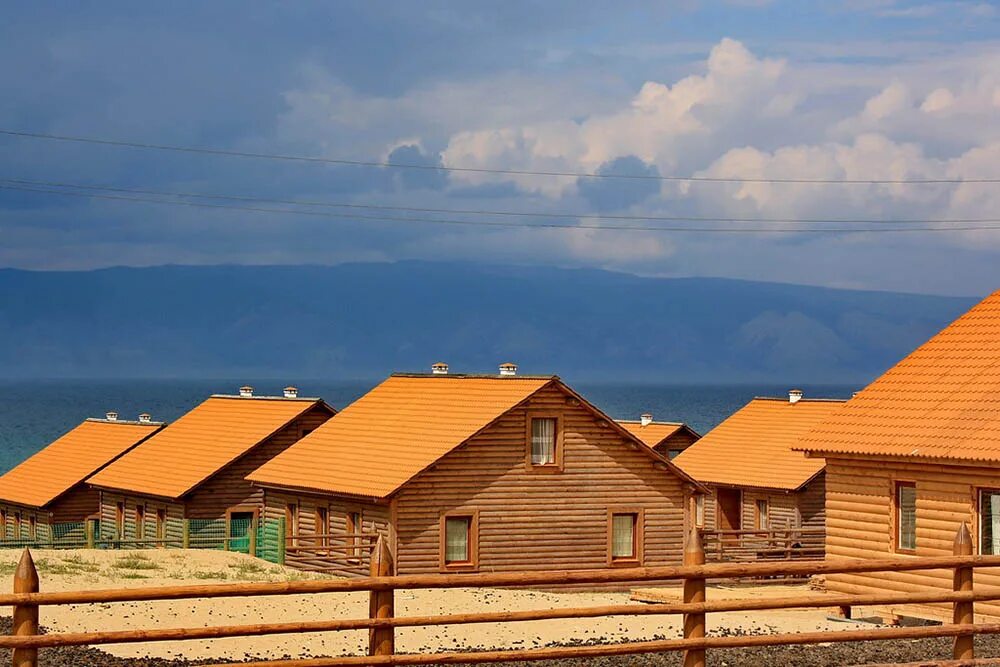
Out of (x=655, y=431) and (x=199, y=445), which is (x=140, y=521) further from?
(x=655, y=431)

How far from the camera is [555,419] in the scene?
42.7m

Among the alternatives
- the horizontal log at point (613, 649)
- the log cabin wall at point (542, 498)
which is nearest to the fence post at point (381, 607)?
the horizontal log at point (613, 649)

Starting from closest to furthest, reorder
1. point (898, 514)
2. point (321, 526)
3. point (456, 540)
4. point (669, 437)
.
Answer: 1. point (898, 514)
2. point (456, 540)
3. point (321, 526)
4. point (669, 437)

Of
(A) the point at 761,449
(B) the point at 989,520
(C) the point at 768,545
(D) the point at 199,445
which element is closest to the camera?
(B) the point at 989,520

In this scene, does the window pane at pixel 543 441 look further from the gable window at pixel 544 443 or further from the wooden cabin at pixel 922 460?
the wooden cabin at pixel 922 460

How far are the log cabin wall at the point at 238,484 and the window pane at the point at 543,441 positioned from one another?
1357 centimetres

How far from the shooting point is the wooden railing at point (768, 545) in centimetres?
4850

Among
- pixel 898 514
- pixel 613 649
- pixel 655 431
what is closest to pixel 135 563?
pixel 898 514

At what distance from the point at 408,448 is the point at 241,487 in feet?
39.9

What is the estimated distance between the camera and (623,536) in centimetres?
4344

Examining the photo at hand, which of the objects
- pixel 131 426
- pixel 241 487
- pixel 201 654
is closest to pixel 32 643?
pixel 201 654

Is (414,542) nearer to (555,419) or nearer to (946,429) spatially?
(555,419)

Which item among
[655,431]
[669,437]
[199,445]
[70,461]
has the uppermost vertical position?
[655,431]

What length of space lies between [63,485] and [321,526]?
2163 cm
